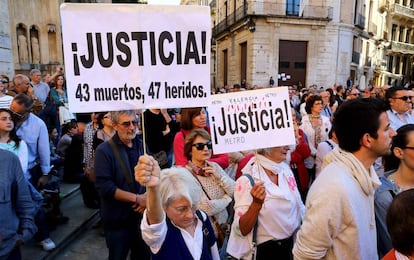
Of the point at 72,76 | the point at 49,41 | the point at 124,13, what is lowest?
the point at 72,76

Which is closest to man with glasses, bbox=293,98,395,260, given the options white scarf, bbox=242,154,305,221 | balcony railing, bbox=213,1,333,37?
white scarf, bbox=242,154,305,221

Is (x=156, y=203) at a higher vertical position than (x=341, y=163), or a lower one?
lower

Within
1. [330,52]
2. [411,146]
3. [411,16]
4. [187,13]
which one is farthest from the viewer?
[411,16]

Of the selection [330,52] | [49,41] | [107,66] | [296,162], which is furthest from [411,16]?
[107,66]

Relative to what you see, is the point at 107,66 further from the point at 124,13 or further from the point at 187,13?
the point at 187,13

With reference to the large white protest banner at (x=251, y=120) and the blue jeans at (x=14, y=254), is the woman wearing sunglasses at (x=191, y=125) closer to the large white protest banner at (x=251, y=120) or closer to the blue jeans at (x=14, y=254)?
the large white protest banner at (x=251, y=120)

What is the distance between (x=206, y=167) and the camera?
2.79 m

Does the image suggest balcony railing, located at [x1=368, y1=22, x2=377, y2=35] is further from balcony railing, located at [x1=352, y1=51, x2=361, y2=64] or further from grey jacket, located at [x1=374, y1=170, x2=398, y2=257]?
grey jacket, located at [x1=374, y1=170, x2=398, y2=257]

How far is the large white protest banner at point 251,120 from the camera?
2164mm

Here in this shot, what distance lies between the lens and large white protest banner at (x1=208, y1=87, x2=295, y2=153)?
7.10 feet

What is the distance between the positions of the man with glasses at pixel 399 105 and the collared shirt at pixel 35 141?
422cm

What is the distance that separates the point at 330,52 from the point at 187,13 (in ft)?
81.2

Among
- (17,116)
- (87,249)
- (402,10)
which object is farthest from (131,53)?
(402,10)

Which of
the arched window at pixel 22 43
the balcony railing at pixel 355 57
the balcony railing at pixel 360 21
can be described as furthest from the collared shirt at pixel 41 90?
the balcony railing at pixel 355 57
